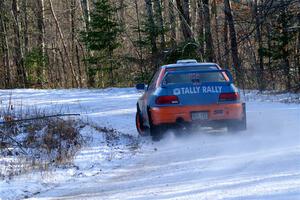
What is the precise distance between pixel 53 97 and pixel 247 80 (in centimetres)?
981

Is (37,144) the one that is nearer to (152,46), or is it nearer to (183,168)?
(183,168)

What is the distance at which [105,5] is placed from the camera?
30.5 m

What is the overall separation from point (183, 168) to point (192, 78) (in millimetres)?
3389

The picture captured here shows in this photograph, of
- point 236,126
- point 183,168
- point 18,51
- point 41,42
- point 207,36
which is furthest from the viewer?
point 41,42

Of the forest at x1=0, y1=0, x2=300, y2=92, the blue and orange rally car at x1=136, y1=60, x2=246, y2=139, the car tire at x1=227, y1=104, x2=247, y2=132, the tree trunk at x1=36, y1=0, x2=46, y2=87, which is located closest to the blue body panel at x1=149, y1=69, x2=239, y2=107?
the blue and orange rally car at x1=136, y1=60, x2=246, y2=139

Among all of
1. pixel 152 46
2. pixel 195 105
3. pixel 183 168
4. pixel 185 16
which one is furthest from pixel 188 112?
pixel 185 16

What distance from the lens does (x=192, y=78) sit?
1084 centimetres

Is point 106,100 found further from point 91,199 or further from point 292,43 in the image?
point 91,199

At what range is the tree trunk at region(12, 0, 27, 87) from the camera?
110 ft

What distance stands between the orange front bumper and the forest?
11.2 m

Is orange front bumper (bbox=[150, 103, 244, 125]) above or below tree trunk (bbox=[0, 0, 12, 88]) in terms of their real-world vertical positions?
below

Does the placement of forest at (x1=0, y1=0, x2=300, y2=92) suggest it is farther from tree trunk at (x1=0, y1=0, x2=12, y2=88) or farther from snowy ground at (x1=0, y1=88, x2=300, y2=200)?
snowy ground at (x1=0, y1=88, x2=300, y2=200)

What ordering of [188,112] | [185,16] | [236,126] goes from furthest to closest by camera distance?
[185,16] < [236,126] < [188,112]

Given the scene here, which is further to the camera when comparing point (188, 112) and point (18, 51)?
point (18, 51)
